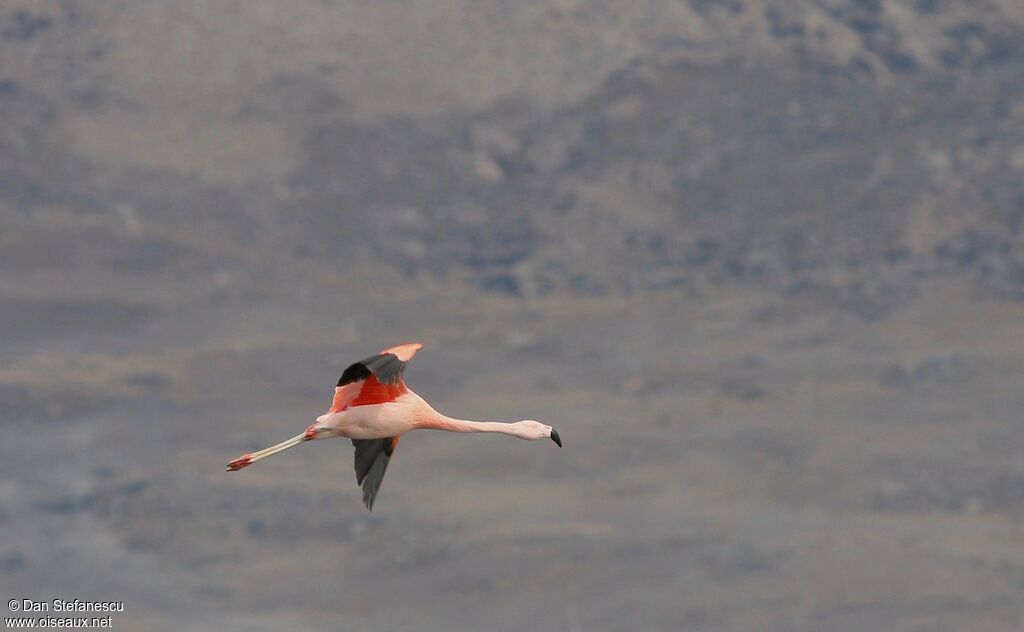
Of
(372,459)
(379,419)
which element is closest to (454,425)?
(379,419)

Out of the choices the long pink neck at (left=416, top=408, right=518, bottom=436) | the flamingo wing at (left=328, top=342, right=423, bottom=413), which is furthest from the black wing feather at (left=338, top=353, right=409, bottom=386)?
the long pink neck at (left=416, top=408, right=518, bottom=436)

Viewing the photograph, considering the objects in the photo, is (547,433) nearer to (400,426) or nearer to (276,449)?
(400,426)

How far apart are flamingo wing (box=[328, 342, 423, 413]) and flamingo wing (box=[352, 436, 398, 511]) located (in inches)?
87.8

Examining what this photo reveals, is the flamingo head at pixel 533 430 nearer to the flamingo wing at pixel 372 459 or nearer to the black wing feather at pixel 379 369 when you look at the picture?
the flamingo wing at pixel 372 459

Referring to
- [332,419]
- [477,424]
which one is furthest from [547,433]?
[332,419]

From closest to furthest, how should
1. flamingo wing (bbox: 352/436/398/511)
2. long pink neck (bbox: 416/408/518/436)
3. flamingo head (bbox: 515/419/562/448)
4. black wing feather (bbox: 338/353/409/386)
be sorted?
black wing feather (bbox: 338/353/409/386) → long pink neck (bbox: 416/408/518/436) → flamingo head (bbox: 515/419/562/448) → flamingo wing (bbox: 352/436/398/511)

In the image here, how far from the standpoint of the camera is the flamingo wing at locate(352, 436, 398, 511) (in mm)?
37469

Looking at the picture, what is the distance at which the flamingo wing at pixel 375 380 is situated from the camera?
32.2m

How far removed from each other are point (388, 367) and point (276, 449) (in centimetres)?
346

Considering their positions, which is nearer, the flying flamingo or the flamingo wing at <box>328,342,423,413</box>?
the flamingo wing at <box>328,342,423,413</box>

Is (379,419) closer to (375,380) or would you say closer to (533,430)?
(375,380)

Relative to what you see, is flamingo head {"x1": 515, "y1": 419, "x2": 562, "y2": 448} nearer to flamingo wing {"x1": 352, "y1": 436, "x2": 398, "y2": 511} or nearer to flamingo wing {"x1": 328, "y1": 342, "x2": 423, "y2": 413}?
flamingo wing {"x1": 328, "y1": 342, "x2": 423, "y2": 413}

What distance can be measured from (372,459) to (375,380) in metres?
3.40

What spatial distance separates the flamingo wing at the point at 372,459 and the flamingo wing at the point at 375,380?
2.23 metres
